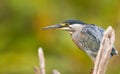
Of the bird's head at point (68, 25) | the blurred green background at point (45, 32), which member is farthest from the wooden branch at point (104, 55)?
the blurred green background at point (45, 32)

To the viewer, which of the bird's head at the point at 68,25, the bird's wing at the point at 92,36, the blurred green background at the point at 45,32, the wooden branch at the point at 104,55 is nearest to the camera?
the wooden branch at the point at 104,55

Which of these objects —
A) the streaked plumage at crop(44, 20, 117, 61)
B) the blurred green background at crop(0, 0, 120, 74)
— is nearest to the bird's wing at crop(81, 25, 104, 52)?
the streaked plumage at crop(44, 20, 117, 61)

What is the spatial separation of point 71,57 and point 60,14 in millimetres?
506

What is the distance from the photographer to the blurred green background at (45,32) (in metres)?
6.43

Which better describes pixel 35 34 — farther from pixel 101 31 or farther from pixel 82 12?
pixel 101 31

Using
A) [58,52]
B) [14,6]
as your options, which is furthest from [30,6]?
[58,52]

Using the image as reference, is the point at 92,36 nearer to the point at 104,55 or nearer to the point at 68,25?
the point at 68,25

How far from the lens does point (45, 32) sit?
21.2ft

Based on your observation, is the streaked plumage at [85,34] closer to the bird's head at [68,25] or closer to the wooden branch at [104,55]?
the bird's head at [68,25]

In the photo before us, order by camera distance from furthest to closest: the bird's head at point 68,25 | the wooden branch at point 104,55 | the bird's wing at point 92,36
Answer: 1. the bird's head at point 68,25
2. the bird's wing at point 92,36
3. the wooden branch at point 104,55

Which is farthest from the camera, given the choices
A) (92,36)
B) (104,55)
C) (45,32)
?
(45,32)

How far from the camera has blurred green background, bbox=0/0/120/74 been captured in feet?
21.1

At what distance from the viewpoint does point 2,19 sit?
22.5 feet

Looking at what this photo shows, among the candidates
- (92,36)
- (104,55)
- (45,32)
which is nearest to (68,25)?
(92,36)
